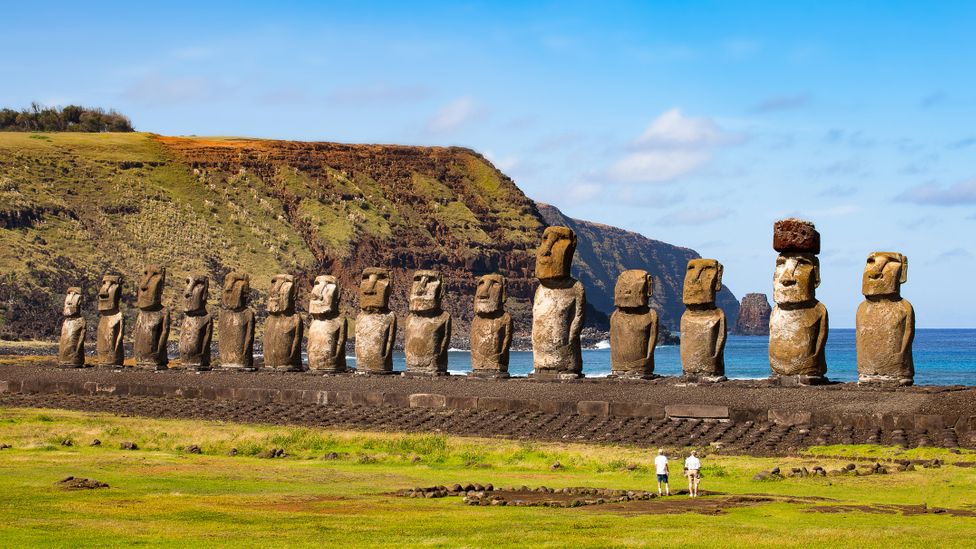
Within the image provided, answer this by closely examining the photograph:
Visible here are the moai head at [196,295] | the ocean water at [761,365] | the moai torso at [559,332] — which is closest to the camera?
the moai torso at [559,332]

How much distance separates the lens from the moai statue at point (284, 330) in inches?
1168

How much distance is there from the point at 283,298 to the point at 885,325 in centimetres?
1344

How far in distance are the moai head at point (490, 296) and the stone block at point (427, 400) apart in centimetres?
256

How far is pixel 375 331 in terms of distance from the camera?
28.1 m

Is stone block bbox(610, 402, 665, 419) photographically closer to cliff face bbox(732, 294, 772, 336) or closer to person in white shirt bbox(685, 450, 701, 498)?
person in white shirt bbox(685, 450, 701, 498)

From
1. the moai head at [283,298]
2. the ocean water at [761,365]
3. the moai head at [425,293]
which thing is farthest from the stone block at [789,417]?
the ocean water at [761,365]

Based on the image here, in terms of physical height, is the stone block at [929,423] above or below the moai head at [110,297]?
below

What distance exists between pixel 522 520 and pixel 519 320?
326ft

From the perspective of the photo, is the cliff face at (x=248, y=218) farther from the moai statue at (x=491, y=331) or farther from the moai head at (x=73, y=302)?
the moai statue at (x=491, y=331)

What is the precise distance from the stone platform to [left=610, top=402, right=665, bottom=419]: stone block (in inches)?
0.8

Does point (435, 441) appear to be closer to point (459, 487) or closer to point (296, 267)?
point (459, 487)

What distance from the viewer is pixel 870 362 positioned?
2141 cm

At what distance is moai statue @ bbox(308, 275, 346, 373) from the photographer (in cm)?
→ 2892

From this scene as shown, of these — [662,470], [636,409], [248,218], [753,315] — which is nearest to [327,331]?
[636,409]
